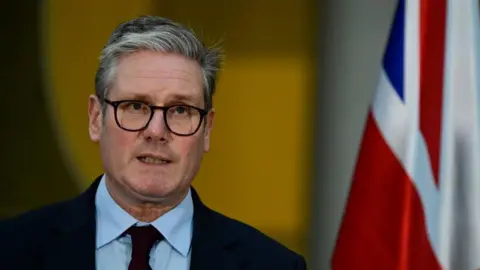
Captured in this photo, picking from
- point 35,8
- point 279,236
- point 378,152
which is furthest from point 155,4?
point 378,152

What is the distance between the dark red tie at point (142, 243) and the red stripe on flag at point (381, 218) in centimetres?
97

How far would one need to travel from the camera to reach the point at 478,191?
3.20 meters

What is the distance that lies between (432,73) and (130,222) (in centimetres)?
119

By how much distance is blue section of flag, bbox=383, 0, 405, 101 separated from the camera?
324 cm

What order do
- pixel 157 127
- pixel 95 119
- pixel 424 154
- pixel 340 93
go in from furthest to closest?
pixel 340 93 < pixel 424 154 < pixel 95 119 < pixel 157 127

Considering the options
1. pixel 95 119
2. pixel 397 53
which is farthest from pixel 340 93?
pixel 95 119

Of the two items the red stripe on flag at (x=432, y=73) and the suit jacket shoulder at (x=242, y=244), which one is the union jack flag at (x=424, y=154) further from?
the suit jacket shoulder at (x=242, y=244)

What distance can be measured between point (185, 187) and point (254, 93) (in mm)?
2184

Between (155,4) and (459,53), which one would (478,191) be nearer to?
(459,53)

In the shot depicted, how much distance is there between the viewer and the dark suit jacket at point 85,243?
240cm

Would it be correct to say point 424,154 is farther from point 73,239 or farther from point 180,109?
point 73,239

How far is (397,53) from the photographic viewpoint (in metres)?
3.26

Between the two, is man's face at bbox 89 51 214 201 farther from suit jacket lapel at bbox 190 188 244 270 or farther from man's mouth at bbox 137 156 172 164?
suit jacket lapel at bbox 190 188 244 270

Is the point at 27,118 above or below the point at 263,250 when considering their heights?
below
